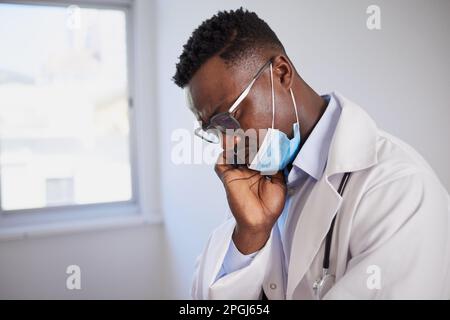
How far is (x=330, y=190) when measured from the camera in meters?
0.71

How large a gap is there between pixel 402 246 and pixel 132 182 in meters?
1.81

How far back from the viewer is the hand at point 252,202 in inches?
29.7

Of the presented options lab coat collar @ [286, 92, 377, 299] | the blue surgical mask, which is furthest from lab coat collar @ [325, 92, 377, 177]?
the blue surgical mask

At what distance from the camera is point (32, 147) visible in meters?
1.95

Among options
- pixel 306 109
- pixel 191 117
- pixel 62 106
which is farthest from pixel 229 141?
pixel 62 106

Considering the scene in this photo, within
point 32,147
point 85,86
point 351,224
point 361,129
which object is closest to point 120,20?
point 85,86

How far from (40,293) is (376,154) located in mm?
1997

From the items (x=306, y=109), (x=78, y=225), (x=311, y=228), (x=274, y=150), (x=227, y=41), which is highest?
(x=227, y=41)

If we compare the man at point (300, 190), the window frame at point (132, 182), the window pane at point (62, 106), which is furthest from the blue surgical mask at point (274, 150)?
the window pane at point (62, 106)

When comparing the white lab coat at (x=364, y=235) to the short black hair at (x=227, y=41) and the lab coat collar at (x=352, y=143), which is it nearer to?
the lab coat collar at (x=352, y=143)

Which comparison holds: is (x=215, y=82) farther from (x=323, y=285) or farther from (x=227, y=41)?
(x=323, y=285)

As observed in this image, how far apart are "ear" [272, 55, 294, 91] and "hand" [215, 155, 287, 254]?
9.0 inches

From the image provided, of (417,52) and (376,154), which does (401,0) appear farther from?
(376,154)

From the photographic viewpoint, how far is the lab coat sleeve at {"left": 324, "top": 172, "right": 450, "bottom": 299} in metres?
0.57
